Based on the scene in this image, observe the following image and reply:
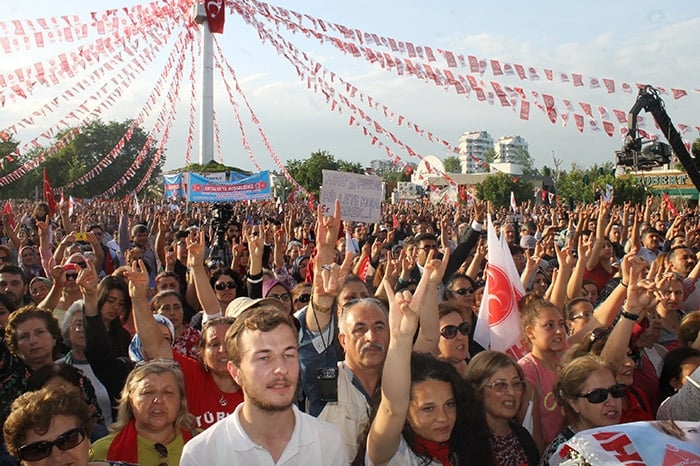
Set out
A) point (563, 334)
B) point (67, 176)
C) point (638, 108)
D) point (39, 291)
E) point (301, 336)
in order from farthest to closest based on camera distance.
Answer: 1. point (67, 176)
2. point (638, 108)
3. point (39, 291)
4. point (563, 334)
5. point (301, 336)

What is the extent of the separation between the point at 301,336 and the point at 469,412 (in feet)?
3.55

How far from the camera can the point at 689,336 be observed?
15.2ft

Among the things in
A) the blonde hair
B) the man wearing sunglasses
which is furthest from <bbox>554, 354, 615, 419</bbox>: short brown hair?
the man wearing sunglasses

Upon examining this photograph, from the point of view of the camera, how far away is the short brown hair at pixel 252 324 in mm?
2531

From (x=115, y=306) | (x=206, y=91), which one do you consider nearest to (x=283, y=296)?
(x=115, y=306)

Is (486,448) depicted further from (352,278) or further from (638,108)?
(638,108)

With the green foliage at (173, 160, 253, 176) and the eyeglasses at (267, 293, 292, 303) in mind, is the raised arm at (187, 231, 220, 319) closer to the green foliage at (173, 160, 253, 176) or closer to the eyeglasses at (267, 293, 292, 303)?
the eyeglasses at (267, 293, 292, 303)

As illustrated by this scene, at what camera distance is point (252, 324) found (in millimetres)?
2543

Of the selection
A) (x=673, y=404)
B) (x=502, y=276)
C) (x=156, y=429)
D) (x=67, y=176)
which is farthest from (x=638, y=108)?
(x=67, y=176)

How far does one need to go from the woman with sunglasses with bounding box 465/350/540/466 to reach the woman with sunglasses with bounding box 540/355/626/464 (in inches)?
8.8

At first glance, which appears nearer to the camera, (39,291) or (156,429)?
(156,429)

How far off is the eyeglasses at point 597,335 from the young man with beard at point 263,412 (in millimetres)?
2096

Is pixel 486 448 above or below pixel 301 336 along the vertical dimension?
below

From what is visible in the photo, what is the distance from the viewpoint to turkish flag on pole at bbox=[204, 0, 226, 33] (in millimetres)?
35666
